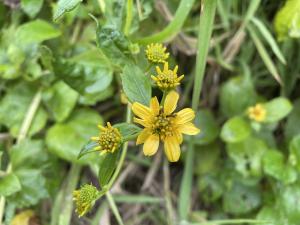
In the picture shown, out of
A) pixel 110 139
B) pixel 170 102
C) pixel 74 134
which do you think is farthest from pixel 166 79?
pixel 74 134

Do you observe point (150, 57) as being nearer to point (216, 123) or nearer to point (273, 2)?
point (216, 123)

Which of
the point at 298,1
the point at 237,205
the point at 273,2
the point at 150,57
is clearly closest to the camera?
the point at 150,57

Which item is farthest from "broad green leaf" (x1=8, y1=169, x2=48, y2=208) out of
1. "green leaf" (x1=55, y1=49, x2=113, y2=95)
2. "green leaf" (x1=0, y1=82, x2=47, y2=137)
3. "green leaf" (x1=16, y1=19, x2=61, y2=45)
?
"green leaf" (x1=16, y1=19, x2=61, y2=45)

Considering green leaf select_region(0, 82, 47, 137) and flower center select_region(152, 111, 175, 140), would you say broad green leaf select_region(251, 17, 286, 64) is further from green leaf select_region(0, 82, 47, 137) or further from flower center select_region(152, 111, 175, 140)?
green leaf select_region(0, 82, 47, 137)

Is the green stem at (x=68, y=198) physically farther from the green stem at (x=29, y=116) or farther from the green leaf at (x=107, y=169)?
the green leaf at (x=107, y=169)

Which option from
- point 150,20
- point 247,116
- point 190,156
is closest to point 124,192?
point 190,156

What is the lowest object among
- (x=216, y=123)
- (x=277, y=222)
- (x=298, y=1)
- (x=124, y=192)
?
(x=277, y=222)

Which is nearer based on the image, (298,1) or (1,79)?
(298,1)

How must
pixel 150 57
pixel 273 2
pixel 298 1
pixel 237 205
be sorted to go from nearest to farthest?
pixel 150 57 < pixel 298 1 < pixel 237 205 < pixel 273 2

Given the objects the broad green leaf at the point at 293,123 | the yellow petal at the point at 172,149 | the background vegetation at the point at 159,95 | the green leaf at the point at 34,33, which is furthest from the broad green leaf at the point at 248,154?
the green leaf at the point at 34,33
